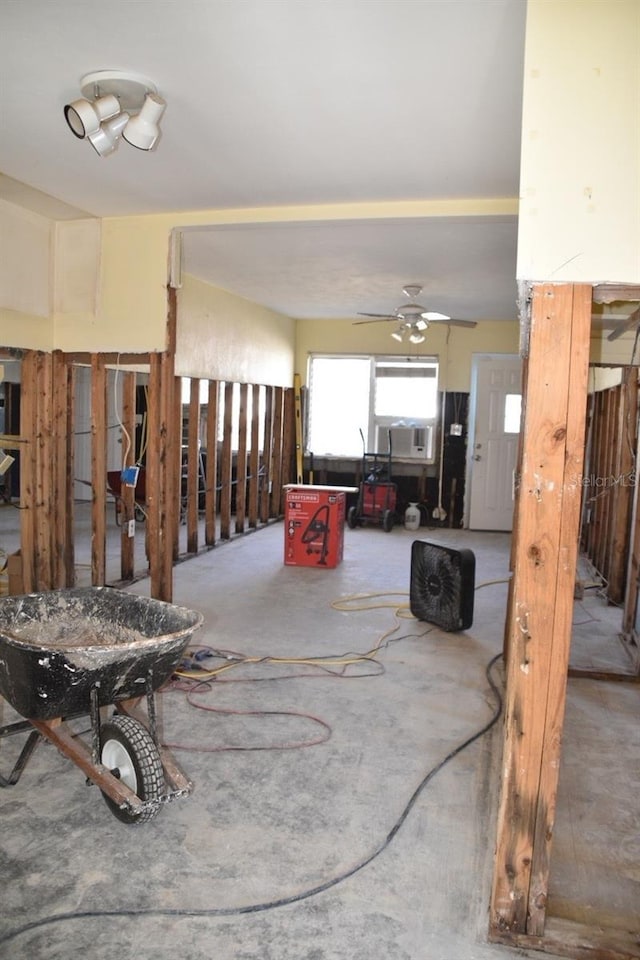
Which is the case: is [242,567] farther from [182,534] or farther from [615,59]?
[615,59]

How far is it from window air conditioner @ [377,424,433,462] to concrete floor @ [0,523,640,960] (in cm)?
562

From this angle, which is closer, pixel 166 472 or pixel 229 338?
pixel 166 472

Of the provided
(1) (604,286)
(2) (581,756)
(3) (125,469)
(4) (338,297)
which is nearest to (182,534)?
(3) (125,469)

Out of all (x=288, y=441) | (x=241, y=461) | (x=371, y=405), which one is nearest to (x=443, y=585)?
(x=241, y=461)

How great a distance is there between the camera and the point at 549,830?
2.11 meters

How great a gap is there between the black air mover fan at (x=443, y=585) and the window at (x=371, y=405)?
4844mm

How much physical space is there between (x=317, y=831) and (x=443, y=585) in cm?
275

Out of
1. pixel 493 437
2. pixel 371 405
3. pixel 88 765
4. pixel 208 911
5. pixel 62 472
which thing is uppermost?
pixel 371 405

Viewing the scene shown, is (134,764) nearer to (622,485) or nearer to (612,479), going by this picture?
(622,485)

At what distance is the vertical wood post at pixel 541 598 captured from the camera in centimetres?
202

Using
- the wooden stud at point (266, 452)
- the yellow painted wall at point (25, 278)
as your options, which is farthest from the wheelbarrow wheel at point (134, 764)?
the wooden stud at point (266, 452)

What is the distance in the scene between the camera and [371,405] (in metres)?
10.3

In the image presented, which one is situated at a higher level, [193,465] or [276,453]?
[276,453]

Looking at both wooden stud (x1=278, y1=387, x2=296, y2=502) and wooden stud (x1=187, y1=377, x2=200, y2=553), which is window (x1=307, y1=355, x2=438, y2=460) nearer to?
wooden stud (x1=278, y1=387, x2=296, y2=502)
